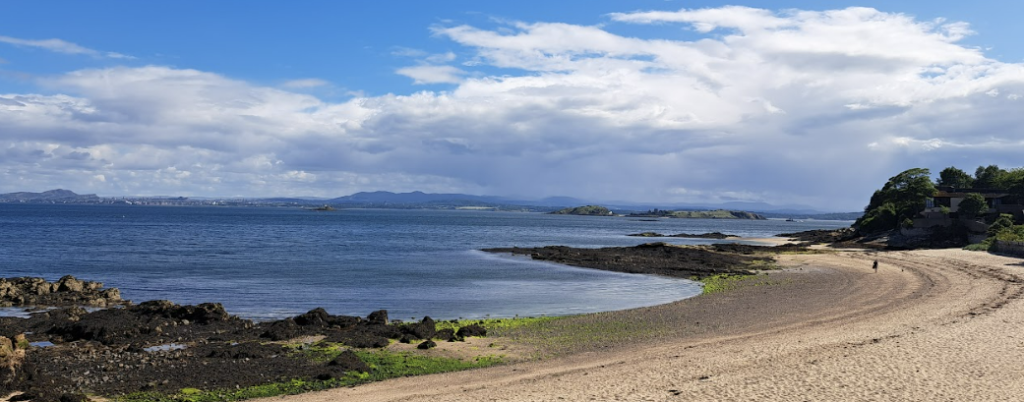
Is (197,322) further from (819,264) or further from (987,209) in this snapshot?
(987,209)

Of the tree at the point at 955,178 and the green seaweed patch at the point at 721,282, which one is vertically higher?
the tree at the point at 955,178

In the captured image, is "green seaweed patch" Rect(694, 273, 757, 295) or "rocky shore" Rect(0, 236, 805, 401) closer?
"rocky shore" Rect(0, 236, 805, 401)

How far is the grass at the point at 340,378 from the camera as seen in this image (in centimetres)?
1616

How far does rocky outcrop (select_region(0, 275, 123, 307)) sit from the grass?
16.4 m

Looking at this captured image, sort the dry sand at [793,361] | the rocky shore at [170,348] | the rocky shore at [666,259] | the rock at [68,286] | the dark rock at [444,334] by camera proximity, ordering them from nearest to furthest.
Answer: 1. the dry sand at [793,361]
2. the rocky shore at [170,348]
3. the dark rock at [444,334]
4. the rock at [68,286]
5. the rocky shore at [666,259]

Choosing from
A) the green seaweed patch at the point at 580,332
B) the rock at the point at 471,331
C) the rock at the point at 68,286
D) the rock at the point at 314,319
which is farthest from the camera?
the rock at the point at 68,286

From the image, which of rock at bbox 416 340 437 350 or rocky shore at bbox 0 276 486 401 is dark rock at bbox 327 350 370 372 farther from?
rock at bbox 416 340 437 350

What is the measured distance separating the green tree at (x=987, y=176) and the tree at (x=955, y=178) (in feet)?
4.78

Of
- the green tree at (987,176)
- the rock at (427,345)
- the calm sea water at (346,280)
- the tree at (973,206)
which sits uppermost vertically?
the green tree at (987,176)

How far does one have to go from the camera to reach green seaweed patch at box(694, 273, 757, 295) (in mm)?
39594

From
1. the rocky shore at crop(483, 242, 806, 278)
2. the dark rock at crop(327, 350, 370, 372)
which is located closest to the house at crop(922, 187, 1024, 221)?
the rocky shore at crop(483, 242, 806, 278)

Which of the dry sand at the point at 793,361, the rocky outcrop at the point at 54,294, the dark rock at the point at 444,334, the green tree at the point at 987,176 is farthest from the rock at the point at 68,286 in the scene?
the green tree at the point at 987,176

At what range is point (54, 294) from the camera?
32.9m

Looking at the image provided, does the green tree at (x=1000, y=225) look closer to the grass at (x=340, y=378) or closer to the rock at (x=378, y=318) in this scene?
the rock at (x=378, y=318)
